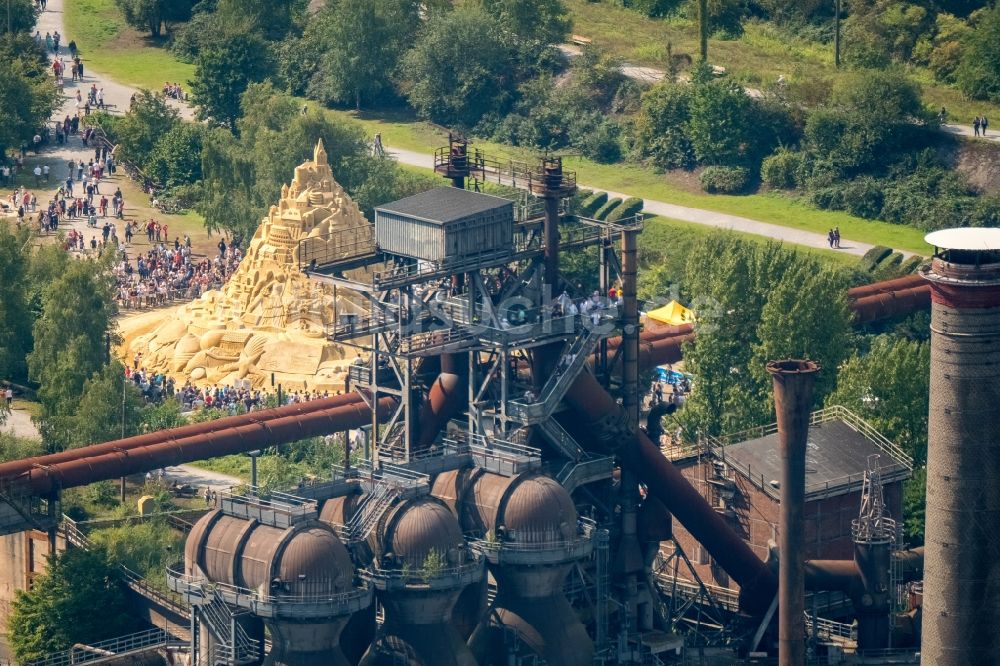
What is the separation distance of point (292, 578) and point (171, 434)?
71.7ft

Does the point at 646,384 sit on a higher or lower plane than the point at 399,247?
lower

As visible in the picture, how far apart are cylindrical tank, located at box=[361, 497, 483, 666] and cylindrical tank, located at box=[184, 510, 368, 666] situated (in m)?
2.11

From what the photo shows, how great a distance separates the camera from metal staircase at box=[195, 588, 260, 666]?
11556 cm

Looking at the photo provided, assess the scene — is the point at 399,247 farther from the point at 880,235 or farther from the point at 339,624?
the point at 880,235

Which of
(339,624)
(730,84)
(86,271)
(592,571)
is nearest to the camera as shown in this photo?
(339,624)

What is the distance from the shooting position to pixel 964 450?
109312 mm

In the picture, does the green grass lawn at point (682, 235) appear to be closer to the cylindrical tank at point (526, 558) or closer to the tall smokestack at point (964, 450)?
the cylindrical tank at point (526, 558)

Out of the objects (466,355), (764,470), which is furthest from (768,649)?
(466,355)

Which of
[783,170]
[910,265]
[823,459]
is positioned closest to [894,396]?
[823,459]

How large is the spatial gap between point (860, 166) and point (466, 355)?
73.0 metres

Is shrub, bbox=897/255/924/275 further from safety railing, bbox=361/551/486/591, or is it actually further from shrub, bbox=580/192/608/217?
safety railing, bbox=361/551/486/591

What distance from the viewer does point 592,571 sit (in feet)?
411

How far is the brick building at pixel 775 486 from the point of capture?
435ft

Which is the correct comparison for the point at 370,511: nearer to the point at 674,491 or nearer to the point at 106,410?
the point at 674,491
